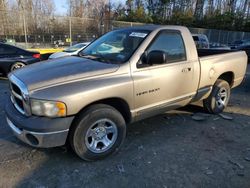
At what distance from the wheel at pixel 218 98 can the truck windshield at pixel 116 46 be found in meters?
2.13

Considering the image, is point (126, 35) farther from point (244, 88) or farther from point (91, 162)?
point (244, 88)

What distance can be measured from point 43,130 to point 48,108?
0.27 m

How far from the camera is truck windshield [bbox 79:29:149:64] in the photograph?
3709 millimetres

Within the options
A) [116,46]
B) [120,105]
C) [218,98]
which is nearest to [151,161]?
[120,105]

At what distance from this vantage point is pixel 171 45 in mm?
4129

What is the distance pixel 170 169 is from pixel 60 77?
1.89 metres

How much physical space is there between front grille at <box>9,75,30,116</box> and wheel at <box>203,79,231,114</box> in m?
3.61

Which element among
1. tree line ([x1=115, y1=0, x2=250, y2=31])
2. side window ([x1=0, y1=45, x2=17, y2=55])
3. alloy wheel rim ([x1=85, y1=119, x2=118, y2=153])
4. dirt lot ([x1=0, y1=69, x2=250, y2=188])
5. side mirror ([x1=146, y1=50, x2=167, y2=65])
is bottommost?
dirt lot ([x1=0, y1=69, x2=250, y2=188])

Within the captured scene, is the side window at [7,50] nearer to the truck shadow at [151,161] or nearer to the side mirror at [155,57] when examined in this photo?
the truck shadow at [151,161]

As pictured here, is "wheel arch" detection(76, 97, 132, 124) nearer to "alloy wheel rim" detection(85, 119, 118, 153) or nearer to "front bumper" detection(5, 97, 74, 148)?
"alloy wheel rim" detection(85, 119, 118, 153)

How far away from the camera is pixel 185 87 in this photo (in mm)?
4277

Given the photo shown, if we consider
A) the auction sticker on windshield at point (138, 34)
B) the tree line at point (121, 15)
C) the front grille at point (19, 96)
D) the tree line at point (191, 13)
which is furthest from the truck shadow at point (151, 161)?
the tree line at point (191, 13)

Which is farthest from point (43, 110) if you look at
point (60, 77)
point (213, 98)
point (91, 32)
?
point (91, 32)

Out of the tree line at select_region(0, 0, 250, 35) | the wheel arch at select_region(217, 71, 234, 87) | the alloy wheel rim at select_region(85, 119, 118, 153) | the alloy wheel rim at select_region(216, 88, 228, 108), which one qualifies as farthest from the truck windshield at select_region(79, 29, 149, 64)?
the tree line at select_region(0, 0, 250, 35)
